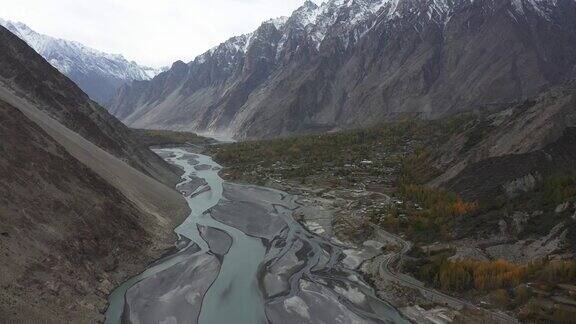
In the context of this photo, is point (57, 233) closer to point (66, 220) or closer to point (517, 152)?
point (66, 220)

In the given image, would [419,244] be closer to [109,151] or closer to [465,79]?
[109,151]

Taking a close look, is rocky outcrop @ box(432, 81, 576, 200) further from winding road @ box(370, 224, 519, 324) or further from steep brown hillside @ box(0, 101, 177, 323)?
steep brown hillside @ box(0, 101, 177, 323)

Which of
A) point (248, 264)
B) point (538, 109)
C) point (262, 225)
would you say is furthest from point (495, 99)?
point (248, 264)

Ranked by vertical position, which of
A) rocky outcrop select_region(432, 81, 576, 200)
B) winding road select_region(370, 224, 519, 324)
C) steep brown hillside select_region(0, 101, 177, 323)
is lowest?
steep brown hillside select_region(0, 101, 177, 323)

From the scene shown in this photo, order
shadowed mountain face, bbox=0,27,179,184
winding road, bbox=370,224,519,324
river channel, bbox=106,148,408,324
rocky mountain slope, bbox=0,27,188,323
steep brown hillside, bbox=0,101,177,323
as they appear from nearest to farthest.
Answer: steep brown hillside, bbox=0,101,177,323 < rocky mountain slope, bbox=0,27,188,323 < winding road, bbox=370,224,519,324 < river channel, bbox=106,148,408,324 < shadowed mountain face, bbox=0,27,179,184

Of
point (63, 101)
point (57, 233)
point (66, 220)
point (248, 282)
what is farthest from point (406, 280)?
point (63, 101)

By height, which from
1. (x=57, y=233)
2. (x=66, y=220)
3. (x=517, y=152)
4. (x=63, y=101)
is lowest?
(x=57, y=233)

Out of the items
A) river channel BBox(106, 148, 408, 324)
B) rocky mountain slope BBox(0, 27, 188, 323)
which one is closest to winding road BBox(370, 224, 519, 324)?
river channel BBox(106, 148, 408, 324)

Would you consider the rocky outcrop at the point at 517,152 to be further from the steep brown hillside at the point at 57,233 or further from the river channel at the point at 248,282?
the steep brown hillside at the point at 57,233

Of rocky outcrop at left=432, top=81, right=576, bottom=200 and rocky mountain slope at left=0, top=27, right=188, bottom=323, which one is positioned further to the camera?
rocky outcrop at left=432, top=81, right=576, bottom=200
